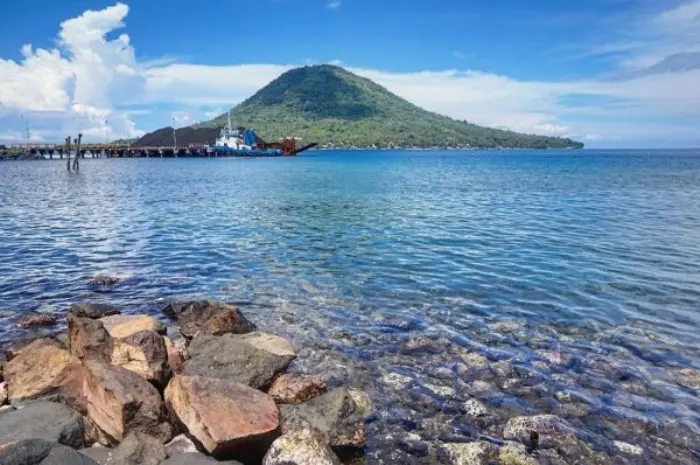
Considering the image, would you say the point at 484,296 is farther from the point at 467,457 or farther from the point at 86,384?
the point at 86,384

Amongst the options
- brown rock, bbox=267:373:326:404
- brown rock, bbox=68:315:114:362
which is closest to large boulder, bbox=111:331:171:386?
brown rock, bbox=68:315:114:362

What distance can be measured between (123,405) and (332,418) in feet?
10.4

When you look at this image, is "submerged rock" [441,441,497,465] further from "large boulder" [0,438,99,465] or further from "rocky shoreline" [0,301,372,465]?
"large boulder" [0,438,99,465]

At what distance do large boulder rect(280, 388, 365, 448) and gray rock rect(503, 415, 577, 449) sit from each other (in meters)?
2.48

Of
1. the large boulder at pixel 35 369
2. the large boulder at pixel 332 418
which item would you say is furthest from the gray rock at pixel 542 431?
the large boulder at pixel 35 369

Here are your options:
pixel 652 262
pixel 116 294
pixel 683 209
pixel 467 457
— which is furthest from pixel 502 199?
pixel 467 457

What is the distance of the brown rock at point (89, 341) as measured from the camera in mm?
9789

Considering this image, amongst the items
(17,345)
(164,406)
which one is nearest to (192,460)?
(164,406)

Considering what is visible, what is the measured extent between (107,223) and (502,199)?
32.8m

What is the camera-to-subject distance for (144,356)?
9.41 m

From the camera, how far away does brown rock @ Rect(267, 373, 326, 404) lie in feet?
30.8

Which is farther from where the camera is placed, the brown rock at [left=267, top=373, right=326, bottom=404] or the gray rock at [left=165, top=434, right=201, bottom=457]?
the brown rock at [left=267, top=373, right=326, bottom=404]

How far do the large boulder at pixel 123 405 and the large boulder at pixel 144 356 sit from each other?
94 cm

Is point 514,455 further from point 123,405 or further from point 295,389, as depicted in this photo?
point 123,405
